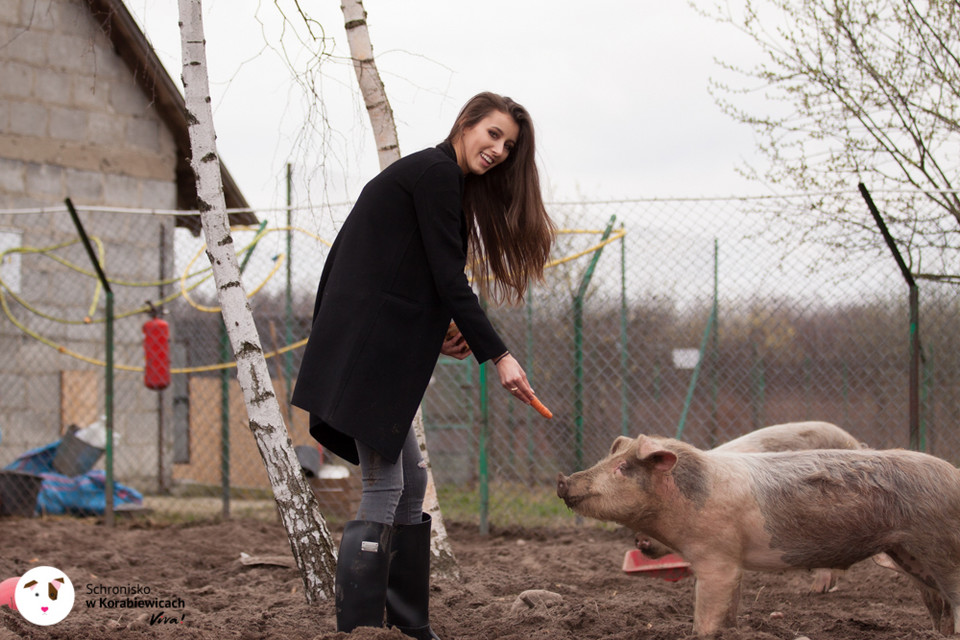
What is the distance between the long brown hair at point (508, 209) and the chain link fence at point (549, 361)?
1728mm

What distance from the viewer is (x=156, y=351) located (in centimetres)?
754

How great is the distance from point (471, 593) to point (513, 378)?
174cm

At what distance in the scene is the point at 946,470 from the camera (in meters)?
3.53

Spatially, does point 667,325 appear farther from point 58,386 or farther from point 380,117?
point 58,386

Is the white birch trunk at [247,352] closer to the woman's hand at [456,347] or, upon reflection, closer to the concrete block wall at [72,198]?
the woman's hand at [456,347]

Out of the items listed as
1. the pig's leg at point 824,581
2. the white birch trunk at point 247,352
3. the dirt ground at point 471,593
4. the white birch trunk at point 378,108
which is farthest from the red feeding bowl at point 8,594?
the pig's leg at point 824,581

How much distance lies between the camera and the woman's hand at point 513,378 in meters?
2.81

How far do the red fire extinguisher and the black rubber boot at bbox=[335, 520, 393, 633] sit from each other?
5.09 metres

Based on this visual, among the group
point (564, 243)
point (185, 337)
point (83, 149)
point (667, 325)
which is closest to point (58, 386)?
point (185, 337)

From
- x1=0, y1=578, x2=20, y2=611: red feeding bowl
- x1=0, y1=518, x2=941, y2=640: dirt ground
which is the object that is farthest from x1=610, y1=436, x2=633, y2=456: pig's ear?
x1=0, y1=578, x2=20, y2=611: red feeding bowl

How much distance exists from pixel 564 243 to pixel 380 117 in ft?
13.5

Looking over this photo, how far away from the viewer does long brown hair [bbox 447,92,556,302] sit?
3.10 m

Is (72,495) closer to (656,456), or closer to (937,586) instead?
(656,456)

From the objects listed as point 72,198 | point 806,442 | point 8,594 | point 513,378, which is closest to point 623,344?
point 806,442
